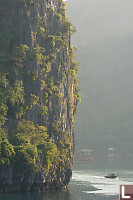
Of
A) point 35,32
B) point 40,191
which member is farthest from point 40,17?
point 40,191

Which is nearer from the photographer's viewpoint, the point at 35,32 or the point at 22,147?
the point at 22,147

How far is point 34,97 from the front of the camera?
2532 inches

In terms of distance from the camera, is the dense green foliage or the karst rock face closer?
the karst rock face

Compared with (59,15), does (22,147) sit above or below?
below

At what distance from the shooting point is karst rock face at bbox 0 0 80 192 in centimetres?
5900

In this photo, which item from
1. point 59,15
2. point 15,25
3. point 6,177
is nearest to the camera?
point 6,177

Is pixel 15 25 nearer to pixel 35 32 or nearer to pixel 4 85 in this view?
pixel 35 32

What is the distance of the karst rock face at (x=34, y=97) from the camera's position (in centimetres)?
5900

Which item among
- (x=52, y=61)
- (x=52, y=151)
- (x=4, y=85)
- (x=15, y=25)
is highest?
(x=15, y=25)

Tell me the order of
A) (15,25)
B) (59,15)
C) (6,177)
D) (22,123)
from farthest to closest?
(59,15) < (15,25) < (22,123) < (6,177)

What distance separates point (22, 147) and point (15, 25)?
2105 cm

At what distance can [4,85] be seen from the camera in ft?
199

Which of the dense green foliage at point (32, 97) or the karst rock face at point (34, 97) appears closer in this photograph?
the karst rock face at point (34, 97)

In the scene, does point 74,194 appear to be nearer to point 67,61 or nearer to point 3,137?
point 3,137
